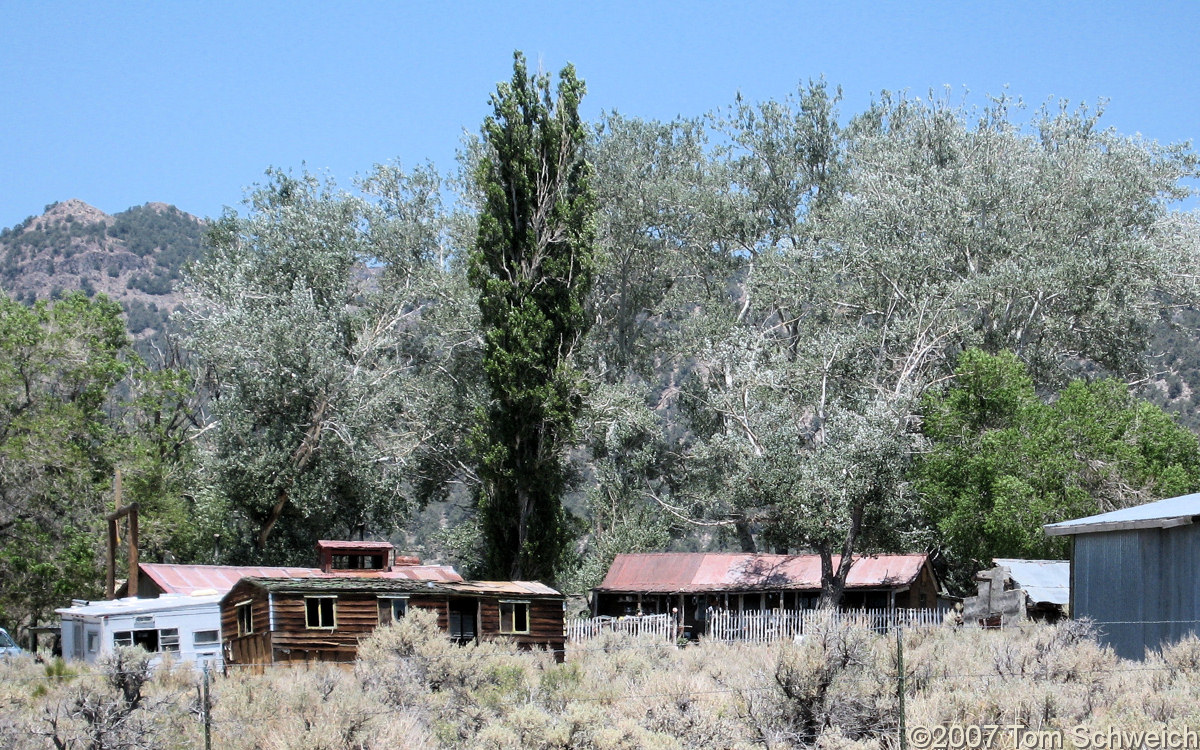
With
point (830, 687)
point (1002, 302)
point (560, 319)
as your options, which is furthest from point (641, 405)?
point (830, 687)

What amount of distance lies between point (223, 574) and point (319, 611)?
27.5ft

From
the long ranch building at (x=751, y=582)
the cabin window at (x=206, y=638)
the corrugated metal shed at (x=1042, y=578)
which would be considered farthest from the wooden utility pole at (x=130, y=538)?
the corrugated metal shed at (x=1042, y=578)

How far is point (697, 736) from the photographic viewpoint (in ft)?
42.4

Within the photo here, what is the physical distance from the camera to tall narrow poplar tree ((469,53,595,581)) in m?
34.0

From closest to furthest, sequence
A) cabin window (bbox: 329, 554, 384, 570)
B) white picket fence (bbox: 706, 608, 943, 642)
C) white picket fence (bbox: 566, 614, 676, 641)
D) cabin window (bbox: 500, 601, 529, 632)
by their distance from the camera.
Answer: cabin window (bbox: 500, 601, 529, 632) < cabin window (bbox: 329, 554, 384, 570) < white picket fence (bbox: 566, 614, 676, 641) < white picket fence (bbox: 706, 608, 943, 642)

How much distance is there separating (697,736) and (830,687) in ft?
7.16

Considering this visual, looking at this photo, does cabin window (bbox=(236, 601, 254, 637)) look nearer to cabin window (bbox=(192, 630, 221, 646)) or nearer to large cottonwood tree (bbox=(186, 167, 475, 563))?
cabin window (bbox=(192, 630, 221, 646))

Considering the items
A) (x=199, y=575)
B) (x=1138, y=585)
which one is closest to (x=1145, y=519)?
(x=1138, y=585)

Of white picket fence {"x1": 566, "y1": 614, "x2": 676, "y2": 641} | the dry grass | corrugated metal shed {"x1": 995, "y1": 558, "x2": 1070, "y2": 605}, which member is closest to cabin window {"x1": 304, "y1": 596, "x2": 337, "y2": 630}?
the dry grass

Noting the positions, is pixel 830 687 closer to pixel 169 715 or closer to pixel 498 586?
pixel 169 715

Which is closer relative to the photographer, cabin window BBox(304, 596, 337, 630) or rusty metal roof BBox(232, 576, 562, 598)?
rusty metal roof BBox(232, 576, 562, 598)

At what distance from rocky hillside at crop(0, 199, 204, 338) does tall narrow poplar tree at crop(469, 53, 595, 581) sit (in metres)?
90.4

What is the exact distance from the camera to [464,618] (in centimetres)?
2642

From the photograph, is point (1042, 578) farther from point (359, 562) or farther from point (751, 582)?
point (359, 562)
